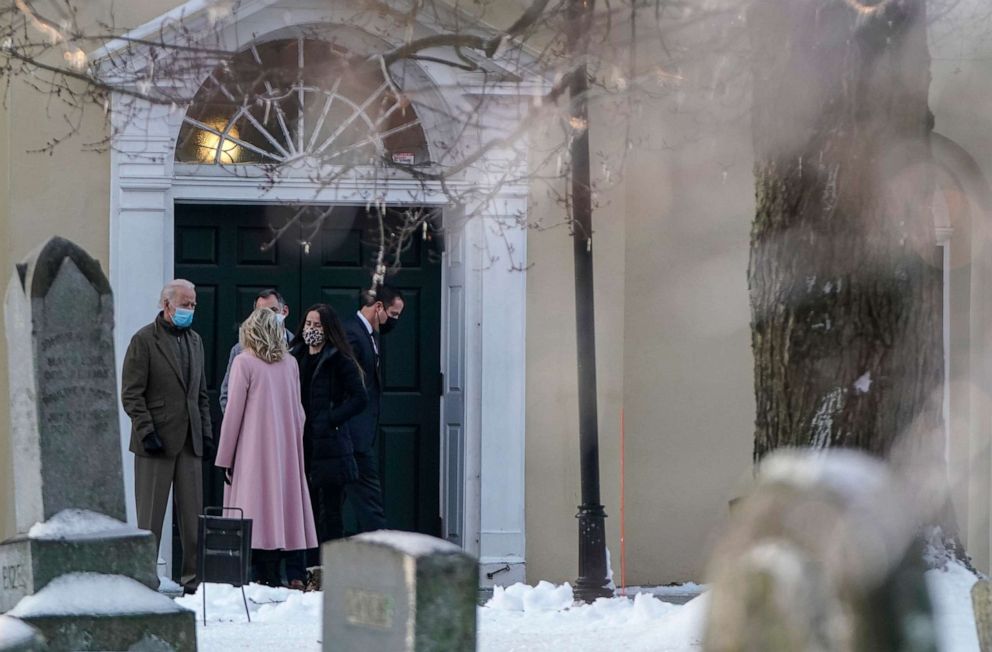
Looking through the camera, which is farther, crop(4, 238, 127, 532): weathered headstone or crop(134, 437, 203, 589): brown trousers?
crop(134, 437, 203, 589): brown trousers

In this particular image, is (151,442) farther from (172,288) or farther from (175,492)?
(172,288)

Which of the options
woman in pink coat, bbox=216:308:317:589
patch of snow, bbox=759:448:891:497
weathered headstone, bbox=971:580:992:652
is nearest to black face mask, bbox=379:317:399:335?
woman in pink coat, bbox=216:308:317:589

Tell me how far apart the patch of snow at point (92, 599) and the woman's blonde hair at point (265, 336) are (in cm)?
370

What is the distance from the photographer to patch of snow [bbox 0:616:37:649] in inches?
219

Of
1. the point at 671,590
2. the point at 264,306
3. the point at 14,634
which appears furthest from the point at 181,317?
the point at 14,634

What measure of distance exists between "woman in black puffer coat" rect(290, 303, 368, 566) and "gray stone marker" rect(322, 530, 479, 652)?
21.3 ft

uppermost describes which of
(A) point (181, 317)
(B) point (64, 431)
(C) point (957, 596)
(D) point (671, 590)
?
(A) point (181, 317)

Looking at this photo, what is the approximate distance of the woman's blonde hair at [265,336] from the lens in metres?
11.5

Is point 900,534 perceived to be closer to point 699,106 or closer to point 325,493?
point 325,493

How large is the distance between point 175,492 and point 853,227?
5.11 meters

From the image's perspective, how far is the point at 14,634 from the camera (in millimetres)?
5617

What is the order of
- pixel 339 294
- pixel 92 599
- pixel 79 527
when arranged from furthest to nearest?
pixel 339 294
pixel 79 527
pixel 92 599

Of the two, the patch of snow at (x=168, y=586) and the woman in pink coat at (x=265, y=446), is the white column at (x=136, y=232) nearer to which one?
the patch of snow at (x=168, y=586)

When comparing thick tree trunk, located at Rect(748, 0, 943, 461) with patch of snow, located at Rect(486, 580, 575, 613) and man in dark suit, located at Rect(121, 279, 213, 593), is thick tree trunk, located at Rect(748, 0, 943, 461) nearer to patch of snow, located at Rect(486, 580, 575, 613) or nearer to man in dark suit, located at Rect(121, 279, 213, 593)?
patch of snow, located at Rect(486, 580, 575, 613)
